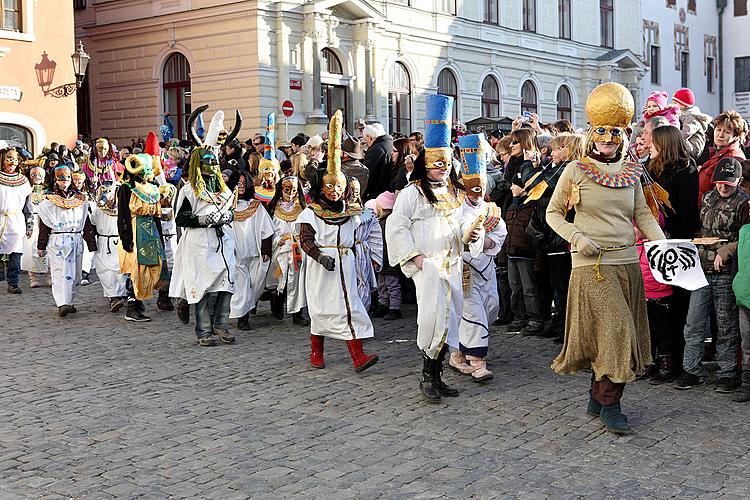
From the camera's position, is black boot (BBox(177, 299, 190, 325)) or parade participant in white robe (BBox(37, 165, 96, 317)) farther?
parade participant in white robe (BBox(37, 165, 96, 317))

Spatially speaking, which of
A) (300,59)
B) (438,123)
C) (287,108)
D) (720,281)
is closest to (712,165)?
(720,281)

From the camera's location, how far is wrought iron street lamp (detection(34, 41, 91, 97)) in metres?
21.8

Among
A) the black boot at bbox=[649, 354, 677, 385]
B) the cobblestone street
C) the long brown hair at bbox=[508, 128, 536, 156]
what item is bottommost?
the cobblestone street

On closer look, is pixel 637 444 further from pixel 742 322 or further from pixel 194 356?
pixel 194 356

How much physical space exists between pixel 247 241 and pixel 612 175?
488cm

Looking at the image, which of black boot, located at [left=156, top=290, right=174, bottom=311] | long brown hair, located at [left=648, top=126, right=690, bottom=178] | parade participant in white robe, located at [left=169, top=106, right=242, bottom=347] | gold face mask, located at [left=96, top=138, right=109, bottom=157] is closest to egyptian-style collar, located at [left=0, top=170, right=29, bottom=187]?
black boot, located at [left=156, top=290, right=174, bottom=311]

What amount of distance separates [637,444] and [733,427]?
2.50 ft

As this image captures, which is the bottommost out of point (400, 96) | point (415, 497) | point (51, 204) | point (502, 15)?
point (415, 497)

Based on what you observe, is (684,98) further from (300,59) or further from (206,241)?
(300,59)

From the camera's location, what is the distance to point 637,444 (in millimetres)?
5918

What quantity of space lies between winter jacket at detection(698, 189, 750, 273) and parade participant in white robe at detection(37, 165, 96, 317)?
22.2ft

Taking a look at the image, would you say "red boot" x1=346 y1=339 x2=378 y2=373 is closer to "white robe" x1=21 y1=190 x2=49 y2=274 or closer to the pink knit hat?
the pink knit hat

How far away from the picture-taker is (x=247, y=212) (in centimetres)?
1014

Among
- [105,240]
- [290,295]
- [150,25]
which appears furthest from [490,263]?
[150,25]
